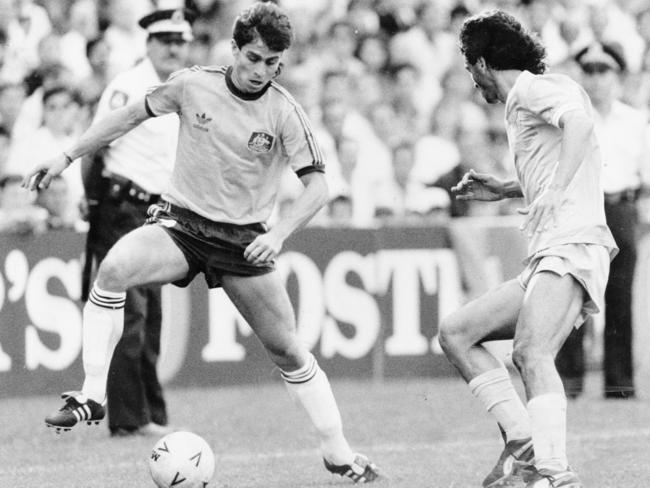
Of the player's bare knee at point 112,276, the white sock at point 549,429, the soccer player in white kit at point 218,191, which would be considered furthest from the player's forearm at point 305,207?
the white sock at point 549,429

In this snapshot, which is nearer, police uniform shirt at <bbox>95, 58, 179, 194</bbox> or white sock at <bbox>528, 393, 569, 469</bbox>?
white sock at <bbox>528, 393, 569, 469</bbox>

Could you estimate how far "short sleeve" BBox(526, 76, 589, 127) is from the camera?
6551mm

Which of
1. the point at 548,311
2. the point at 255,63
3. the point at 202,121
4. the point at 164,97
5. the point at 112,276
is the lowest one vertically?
the point at 548,311

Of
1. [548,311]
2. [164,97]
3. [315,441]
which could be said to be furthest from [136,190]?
[548,311]

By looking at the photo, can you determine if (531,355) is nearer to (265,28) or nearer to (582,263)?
(582,263)

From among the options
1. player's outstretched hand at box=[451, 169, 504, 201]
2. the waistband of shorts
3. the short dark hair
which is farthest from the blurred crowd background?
player's outstretched hand at box=[451, 169, 504, 201]

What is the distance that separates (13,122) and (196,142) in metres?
6.15

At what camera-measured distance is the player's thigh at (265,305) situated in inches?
297

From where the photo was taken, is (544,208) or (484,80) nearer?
(544,208)

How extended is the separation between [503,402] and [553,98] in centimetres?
158

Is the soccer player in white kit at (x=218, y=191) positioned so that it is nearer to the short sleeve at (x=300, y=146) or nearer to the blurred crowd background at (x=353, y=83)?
the short sleeve at (x=300, y=146)

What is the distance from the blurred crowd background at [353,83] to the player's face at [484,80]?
556cm

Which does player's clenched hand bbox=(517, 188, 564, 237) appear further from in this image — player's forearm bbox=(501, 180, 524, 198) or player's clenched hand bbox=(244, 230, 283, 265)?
player's clenched hand bbox=(244, 230, 283, 265)

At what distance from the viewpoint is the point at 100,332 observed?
7.43 meters
